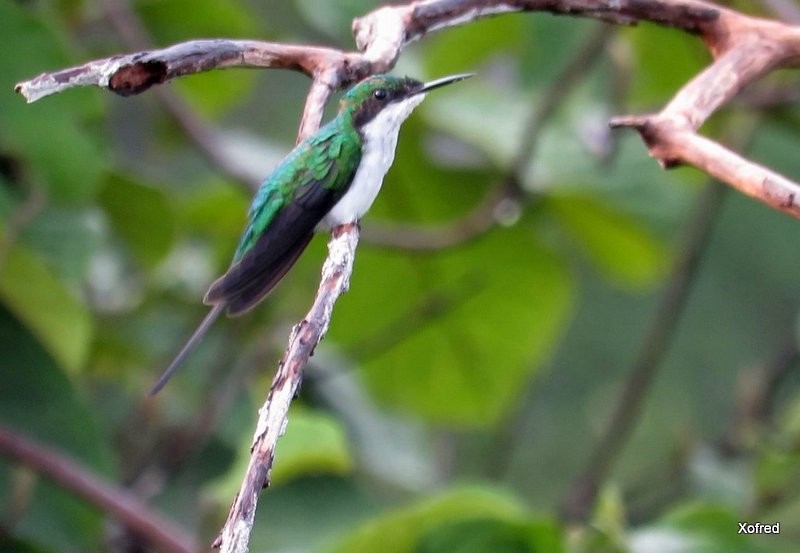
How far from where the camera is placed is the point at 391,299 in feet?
13.3

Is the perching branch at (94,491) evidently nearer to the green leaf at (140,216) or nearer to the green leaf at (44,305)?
the green leaf at (44,305)

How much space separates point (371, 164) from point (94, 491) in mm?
980

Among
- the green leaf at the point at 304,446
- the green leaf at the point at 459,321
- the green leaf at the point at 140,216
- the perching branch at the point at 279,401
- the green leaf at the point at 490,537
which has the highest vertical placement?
the green leaf at the point at 459,321

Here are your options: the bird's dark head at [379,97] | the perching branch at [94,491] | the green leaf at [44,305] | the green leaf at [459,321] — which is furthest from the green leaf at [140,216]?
the bird's dark head at [379,97]

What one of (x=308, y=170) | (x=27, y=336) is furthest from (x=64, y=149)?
(x=308, y=170)

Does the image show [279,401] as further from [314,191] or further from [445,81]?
[445,81]

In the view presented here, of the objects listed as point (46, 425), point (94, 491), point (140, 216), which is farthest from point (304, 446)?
point (140, 216)

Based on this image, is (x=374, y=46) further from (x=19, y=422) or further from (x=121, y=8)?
(x=121, y=8)

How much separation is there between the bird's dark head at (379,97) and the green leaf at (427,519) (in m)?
0.86

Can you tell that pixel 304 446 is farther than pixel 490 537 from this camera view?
Yes

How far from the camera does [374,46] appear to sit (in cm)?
165

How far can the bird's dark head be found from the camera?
1.93m

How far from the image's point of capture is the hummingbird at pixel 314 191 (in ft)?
5.62

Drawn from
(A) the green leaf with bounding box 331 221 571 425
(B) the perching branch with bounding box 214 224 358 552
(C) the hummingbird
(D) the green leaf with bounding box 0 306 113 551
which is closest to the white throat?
(C) the hummingbird
